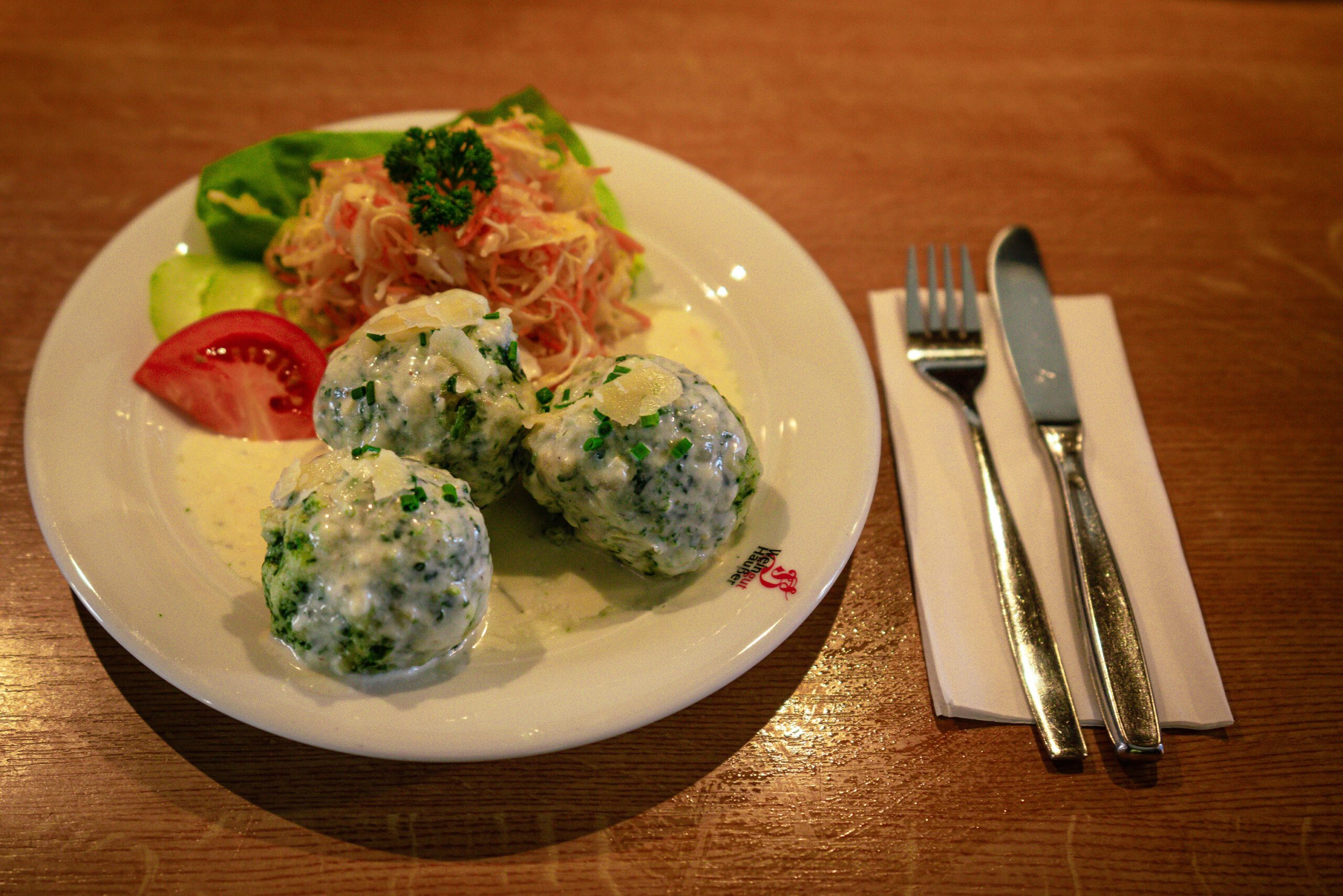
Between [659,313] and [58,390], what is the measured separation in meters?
1.80

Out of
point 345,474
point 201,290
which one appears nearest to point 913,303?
point 345,474

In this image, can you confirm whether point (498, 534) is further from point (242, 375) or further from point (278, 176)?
point (278, 176)

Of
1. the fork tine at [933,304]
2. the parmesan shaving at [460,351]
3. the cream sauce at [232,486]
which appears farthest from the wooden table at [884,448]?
the parmesan shaving at [460,351]

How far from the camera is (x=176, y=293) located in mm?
2662

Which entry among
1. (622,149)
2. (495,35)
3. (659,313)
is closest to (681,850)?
(659,313)

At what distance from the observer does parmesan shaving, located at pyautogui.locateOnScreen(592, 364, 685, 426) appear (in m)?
1.95

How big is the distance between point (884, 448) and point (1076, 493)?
1.91ft

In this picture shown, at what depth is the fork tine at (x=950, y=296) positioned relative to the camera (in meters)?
2.94

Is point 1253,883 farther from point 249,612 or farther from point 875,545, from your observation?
point 249,612

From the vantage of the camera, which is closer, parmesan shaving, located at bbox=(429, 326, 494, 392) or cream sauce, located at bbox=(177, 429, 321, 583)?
parmesan shaving, located at bbox=(429, 326, 494, 392)

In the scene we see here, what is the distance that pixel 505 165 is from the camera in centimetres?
276

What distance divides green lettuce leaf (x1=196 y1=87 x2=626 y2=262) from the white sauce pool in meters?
0.76

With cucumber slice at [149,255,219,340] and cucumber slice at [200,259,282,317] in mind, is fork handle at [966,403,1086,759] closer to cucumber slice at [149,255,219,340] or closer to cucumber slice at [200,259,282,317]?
cucumber slice at [200,259,282,317]

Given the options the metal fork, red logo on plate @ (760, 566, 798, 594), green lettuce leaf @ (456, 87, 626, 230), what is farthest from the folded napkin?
green lettuce leaf @ (456, 87, 626, 230)
